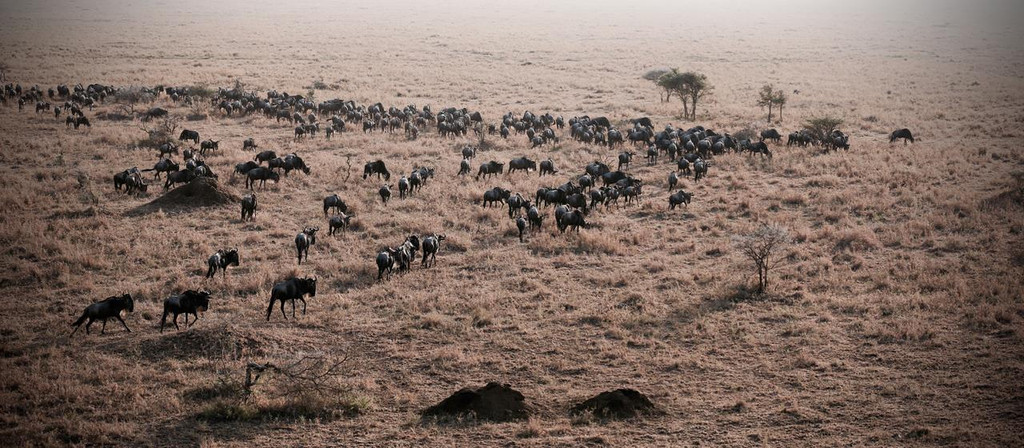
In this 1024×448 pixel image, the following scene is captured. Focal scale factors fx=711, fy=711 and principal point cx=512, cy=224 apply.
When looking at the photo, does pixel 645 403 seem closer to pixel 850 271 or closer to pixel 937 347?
pixel 937 347

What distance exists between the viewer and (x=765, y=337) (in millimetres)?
15758

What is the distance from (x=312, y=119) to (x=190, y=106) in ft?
34.7

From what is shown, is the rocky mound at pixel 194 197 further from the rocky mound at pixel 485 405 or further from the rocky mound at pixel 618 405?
the rocky mound at pixel 618 405

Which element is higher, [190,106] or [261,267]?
[190,106]

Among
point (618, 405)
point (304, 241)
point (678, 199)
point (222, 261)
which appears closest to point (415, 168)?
point (678, 199)

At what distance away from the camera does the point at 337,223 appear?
22547 millimetres

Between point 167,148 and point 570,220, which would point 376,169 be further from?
point 570,220

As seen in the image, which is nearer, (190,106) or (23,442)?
(23,442)

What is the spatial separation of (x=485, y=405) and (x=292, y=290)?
6.19 m

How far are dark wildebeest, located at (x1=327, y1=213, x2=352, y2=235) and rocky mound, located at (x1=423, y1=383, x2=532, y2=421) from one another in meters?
11.3

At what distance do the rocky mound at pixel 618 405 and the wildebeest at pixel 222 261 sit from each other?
10850 mm

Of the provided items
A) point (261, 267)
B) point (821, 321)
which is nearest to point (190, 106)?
point (261, 267)

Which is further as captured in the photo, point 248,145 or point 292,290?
point 248,145

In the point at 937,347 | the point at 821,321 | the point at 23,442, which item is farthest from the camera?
the point at 821,321
